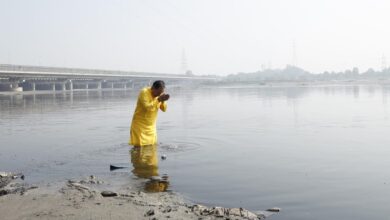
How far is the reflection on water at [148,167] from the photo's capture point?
318 inches

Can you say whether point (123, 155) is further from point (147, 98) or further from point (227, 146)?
point (227, 146)

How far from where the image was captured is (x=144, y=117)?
1159cm

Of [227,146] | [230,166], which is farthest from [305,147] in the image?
[230,166]

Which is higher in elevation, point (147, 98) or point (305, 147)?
point (147, 98)

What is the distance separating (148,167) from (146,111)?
7.01ft

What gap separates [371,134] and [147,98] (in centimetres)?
784

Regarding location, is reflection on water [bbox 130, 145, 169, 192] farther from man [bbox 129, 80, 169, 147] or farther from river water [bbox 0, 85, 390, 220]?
man [bbox 129, 80, 169, 147]

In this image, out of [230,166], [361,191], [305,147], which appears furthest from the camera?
Answer: [305,147]

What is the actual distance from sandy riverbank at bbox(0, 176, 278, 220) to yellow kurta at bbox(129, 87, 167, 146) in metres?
3.63

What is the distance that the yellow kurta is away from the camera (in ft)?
37.0

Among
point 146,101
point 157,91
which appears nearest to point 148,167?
point 146,101

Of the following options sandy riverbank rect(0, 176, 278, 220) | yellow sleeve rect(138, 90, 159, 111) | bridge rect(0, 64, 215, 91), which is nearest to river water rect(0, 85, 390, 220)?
sandy riverbank rect(0, 176, 278, 220)

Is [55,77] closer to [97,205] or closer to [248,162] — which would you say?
[248,162]

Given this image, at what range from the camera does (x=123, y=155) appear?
11.6 meters
